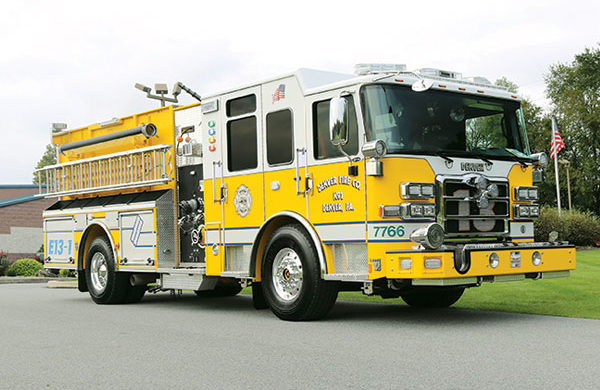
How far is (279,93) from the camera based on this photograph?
9.99m

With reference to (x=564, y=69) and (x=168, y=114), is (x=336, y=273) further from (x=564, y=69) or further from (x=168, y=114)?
(x=564, y=69)

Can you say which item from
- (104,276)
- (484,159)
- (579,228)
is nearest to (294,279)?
(484,159)

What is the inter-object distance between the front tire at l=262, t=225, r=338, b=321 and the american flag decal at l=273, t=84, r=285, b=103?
5.51 ft

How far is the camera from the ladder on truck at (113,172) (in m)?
12.2

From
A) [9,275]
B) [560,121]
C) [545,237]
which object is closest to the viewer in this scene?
[9,275]

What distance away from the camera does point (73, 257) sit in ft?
46.0

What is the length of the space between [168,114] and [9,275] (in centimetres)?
1580

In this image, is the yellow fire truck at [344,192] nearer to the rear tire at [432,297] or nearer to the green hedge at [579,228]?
the rear tire at [432,297]

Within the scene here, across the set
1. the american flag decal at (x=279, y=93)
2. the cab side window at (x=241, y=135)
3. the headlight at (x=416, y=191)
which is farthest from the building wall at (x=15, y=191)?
the headlight at (x=416, y=191)

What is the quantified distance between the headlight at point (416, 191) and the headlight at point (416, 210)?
0.09m

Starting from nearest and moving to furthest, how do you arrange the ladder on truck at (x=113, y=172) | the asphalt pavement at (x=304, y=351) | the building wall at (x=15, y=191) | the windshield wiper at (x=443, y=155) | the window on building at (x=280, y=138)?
the asphalt pavement at (x=304, y=351) < the windshield wiper at (x=443, y=155) < the window on building at (x=280, y=138) < the ladder on truck at (x=113, y=172) < the building wall at (x=15, y=191)

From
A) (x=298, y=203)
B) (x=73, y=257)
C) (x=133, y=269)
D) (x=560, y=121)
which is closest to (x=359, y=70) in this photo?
→ (x=298, y=203)

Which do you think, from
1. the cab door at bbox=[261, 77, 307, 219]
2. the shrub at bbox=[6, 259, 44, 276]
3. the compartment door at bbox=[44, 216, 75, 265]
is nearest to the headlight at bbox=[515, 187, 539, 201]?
the cab door at bbox=[261, 77, 307, 219]

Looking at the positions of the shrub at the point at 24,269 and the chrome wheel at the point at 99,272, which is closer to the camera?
the chrome wheel at the point at 99,272
